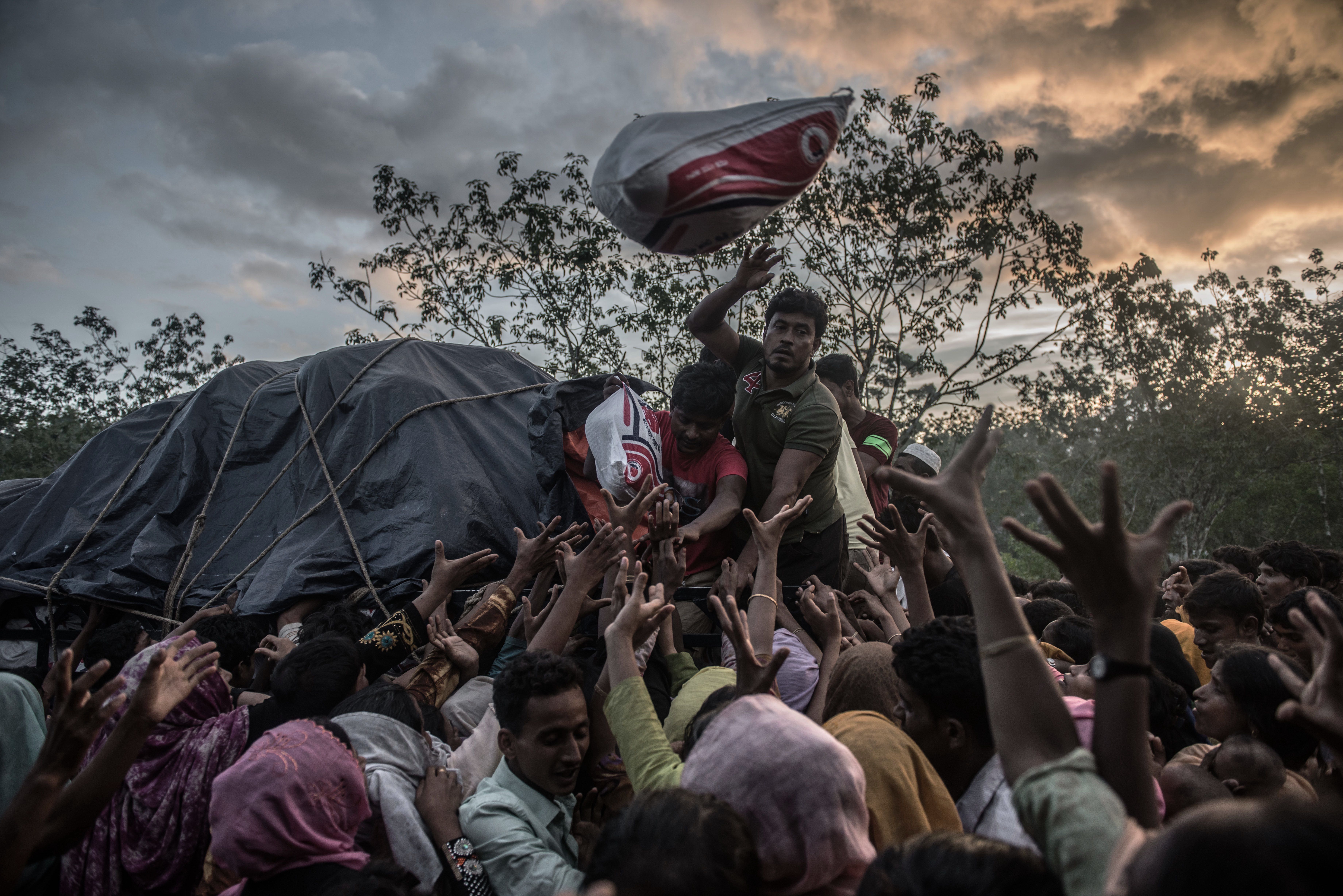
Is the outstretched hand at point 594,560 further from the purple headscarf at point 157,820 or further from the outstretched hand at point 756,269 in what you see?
the outstretched hand at point 756,269

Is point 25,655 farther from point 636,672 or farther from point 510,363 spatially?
point 636,672

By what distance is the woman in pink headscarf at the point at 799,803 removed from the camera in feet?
4.73

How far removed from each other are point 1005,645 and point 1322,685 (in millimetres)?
641

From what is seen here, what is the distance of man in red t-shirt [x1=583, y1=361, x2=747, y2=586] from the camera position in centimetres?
397

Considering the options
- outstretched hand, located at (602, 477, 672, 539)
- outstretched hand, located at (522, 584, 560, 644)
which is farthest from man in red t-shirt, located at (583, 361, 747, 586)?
outstretched hand, located at (522, 584, 560, 644)

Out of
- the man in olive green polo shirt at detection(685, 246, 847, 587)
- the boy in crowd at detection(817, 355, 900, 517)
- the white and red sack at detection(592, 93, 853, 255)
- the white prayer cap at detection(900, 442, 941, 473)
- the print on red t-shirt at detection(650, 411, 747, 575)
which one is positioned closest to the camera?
the white and red sack at detection(592, 93, 853, 255)

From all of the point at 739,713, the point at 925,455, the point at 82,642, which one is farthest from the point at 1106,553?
the point at 82,642

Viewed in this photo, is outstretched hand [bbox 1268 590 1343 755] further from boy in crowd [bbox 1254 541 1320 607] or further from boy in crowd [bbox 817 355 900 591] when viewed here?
boy in crowd [bbox 1254 541 1320 607]

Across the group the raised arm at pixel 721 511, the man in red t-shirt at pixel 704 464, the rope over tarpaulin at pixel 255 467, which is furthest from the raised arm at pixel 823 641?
the rope over tarpaulin at pixel 255 467

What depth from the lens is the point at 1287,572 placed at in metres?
4.51

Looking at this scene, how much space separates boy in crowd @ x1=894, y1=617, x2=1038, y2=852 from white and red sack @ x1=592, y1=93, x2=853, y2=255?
162 cm

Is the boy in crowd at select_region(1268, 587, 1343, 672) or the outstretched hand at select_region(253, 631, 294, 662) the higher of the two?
the outstretched hand at select_region(253, 631, 294, 662)

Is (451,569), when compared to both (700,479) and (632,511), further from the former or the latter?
(700,479)

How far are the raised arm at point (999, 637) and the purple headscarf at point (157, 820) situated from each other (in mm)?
2313
